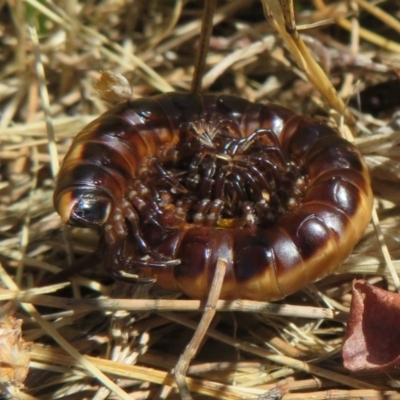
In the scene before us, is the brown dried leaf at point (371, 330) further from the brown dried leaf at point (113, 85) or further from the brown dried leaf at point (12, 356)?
the brown dried leaf at point (113, 85)

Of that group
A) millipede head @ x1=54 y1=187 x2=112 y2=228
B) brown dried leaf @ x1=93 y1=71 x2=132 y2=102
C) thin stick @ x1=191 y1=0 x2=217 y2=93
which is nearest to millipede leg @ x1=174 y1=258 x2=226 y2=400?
millipede head @ x1=54 y1=187 x2=112 y2=228

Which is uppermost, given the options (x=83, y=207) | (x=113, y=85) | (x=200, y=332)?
(x=113, y=85)

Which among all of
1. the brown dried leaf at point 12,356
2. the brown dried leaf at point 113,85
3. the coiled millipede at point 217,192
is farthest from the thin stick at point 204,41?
the brown dried leaf at point 12,356

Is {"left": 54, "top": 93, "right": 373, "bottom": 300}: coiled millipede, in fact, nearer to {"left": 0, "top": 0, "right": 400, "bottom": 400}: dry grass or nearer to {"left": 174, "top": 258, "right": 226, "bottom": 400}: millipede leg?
{"left": 174, "top": 258, "right": 226, "bottom": 400}: millipede leg

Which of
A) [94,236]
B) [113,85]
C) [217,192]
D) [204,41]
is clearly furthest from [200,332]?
[204,41]

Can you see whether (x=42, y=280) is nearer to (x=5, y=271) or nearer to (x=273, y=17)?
(x=5, y=271)

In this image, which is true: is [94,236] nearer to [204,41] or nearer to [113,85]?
[113,85]
